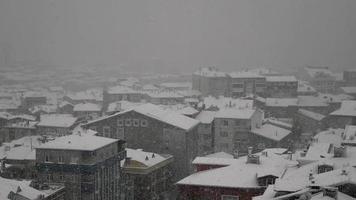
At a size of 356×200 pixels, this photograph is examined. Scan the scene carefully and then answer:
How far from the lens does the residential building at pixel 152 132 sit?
6244 centimetres

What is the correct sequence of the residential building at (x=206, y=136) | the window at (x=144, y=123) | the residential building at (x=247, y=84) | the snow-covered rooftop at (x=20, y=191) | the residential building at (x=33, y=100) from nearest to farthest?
the snow-covered rooftop at (x=20, y=191), the window at (x=144, y=123), the residential building at (x=206, y=136), the residential building at (x=247, y=84), the residential building at (x=33, y=100)

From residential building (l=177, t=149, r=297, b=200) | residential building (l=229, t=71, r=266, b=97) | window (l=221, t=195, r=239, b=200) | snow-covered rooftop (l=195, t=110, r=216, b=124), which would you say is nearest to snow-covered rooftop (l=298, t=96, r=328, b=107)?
residential building (l=229, t=71, r=266, b=97)

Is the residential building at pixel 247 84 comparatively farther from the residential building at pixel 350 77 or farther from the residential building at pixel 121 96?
the residential building at pixel 350 77

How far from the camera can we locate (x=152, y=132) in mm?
62719

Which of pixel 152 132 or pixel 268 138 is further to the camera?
pixel 268 138

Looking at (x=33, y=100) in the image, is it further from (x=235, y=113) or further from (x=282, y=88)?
(x=235, y=113)

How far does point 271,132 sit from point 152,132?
1776 cm

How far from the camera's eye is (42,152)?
47844mm

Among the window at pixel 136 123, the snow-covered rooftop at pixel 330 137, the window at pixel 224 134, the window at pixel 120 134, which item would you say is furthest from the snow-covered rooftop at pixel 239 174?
the window at pixel 224 134

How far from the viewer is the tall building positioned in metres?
46.7

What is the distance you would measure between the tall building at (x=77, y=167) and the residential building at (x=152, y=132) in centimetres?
1326

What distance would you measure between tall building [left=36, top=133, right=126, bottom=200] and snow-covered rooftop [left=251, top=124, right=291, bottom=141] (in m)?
27.3

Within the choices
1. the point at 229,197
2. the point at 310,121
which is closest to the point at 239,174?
the point at 229,197

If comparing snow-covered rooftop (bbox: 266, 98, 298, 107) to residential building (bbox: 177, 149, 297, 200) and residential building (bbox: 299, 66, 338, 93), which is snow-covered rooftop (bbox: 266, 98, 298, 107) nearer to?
residential building (bbox: 299, 66, 338, 93)
